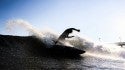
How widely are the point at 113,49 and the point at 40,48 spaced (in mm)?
20706

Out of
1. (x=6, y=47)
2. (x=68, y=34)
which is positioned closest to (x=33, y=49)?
(x=6, y=47)

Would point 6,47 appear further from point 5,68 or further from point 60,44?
point 5,68

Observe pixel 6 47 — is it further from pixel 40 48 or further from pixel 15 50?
pixel 40 48

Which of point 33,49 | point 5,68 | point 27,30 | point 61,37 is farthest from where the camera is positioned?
point 27,30

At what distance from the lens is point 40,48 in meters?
34.8

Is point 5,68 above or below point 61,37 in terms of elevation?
below

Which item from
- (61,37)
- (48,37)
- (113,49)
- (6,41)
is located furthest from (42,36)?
(113,49)

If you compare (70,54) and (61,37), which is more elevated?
(61,37)

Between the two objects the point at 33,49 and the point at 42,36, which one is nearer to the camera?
the point at 33,49

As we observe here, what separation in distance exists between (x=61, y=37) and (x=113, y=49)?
17.1 m

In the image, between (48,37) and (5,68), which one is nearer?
(5,68)

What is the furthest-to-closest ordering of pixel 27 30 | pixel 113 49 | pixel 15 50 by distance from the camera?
pixel 113 49, pixel 27 30, pixel 15 50

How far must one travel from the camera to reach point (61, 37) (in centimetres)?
3719

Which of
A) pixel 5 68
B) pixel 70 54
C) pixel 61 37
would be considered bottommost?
pixel 5 68
